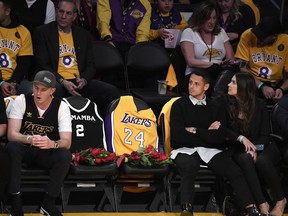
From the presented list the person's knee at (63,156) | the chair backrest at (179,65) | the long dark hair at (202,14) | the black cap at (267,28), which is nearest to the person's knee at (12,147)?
the person's knee at (63,156)

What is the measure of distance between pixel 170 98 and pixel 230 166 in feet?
4.49

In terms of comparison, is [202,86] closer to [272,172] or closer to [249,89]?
[249,89]

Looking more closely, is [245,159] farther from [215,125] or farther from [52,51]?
[52,51]

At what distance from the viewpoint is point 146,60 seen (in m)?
9.53

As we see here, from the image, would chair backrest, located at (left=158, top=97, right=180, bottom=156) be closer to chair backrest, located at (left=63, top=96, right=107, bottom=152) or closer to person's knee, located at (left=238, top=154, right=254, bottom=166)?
chair backrest, located at (left=63, top=96, right=107, bottom=152)

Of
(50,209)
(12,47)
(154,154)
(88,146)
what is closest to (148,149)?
(154,154)

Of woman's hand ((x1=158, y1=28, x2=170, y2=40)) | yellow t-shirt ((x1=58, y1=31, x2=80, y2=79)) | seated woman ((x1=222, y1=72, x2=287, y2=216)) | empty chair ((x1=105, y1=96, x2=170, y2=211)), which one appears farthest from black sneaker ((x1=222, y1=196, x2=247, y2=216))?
woman's hand ((x1=158, y1=28, x2=170, y2=40))

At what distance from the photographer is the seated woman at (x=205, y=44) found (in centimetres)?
938

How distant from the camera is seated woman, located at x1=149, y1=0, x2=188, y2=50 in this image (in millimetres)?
9914

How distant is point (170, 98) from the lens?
9070mm

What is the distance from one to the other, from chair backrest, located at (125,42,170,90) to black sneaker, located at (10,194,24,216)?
2493mm

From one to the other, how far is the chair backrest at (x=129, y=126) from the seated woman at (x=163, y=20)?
151 centimetres

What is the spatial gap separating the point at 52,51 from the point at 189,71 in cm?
150

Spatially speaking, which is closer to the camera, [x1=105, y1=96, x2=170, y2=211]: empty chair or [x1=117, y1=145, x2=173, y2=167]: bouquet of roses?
[x1=117, y1=145, x2=173, y2=167]: bouquet of roses
